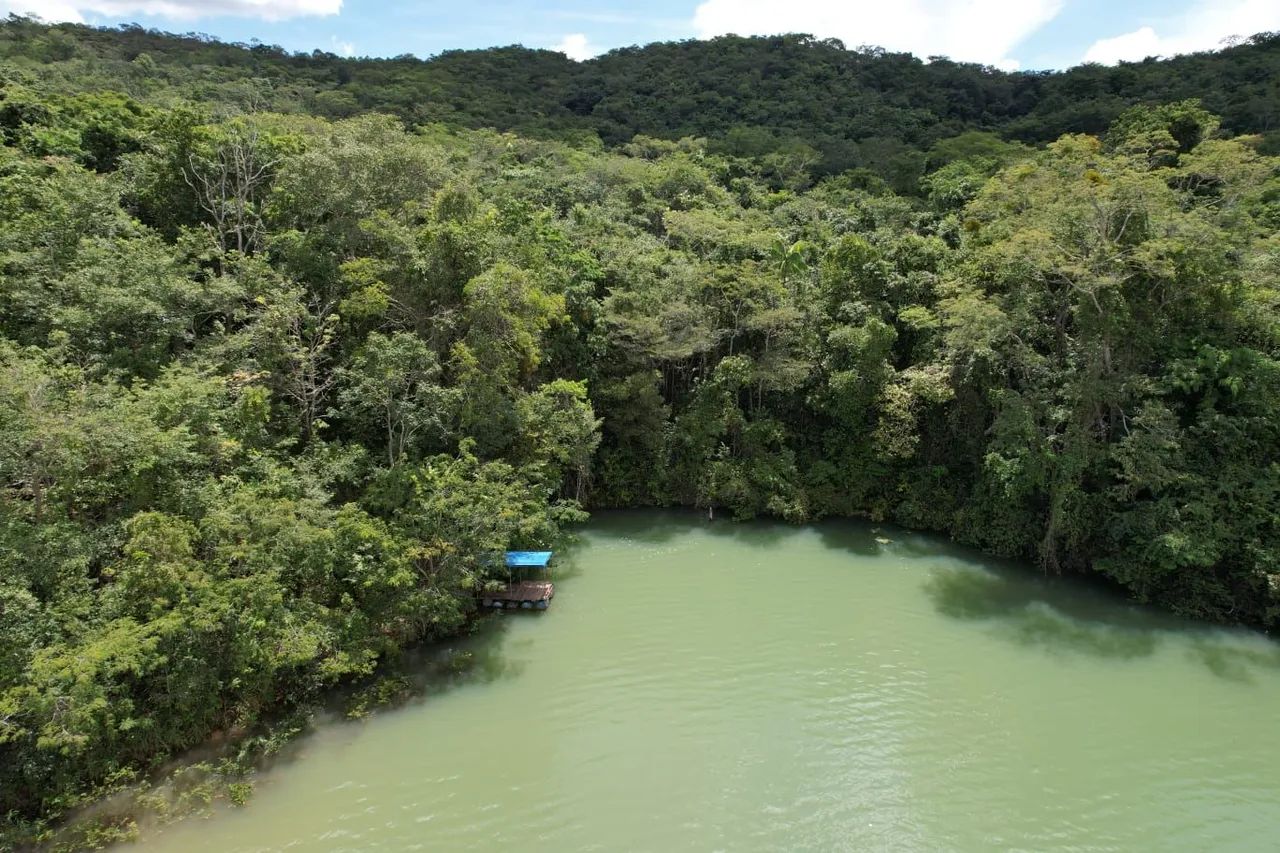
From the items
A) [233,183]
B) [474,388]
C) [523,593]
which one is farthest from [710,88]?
[523,593]

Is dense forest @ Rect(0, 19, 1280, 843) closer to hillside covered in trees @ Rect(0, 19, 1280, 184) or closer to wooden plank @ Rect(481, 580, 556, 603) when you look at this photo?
wooden plank @ Rect(481, 580, 556, 603)

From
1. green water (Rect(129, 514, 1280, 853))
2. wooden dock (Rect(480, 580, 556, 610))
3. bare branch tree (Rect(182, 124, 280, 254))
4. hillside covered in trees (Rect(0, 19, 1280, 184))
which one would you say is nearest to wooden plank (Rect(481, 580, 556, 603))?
wooden dock (Rect(480, 580, 556, 610))

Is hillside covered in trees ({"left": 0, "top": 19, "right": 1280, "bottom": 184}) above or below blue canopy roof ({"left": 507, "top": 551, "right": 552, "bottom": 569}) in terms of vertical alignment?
above

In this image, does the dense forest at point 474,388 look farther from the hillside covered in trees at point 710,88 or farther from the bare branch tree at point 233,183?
the hillside covered in trees at point 710,88

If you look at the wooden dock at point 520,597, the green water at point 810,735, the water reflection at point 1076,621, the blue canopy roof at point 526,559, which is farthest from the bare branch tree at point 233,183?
the water reflection at point 1076,621

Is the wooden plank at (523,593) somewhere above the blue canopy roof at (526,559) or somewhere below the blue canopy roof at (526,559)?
below

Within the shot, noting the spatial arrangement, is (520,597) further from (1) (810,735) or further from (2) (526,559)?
(1) (810,735)
